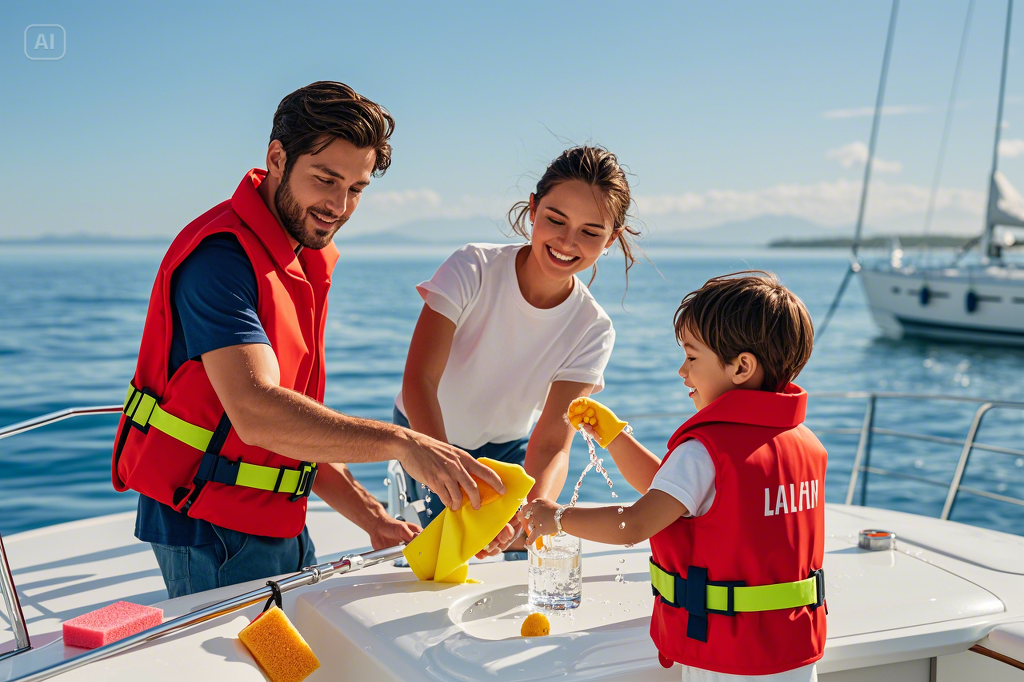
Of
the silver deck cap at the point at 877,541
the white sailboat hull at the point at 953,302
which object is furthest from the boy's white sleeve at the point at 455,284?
the white sailboat hull at the point at 953,302

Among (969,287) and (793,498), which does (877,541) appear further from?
(969,287)

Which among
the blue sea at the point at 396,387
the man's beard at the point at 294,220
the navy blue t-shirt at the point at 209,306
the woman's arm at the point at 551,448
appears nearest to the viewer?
the navy blue t-shirt at the point at 209,306

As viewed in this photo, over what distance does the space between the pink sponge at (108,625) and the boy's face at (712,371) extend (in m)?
0.96

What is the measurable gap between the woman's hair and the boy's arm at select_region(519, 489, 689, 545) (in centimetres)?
83

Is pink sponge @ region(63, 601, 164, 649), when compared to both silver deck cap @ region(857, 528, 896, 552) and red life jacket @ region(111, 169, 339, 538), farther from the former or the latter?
silver deck cap @ region(857, 528, 896, 552)

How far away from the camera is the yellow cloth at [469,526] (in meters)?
1.53

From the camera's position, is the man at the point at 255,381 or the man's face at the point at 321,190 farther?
the man's face at the point at 321,190

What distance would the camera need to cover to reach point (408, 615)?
5.09 feet

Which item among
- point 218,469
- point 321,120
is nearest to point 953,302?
point 321,120

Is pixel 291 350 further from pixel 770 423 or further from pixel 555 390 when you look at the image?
pixel 770 423

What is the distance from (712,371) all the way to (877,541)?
920 mm

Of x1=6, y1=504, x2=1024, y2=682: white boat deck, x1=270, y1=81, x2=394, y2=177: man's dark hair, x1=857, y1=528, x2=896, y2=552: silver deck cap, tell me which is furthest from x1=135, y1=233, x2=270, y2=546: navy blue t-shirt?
x1=857, y1=528, x2=896, y2=552: silver deck cap

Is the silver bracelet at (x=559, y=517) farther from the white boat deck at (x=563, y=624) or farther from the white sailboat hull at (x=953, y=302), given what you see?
the white sailboat hull at (x=953, y=302)

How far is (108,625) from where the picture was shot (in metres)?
1.36
